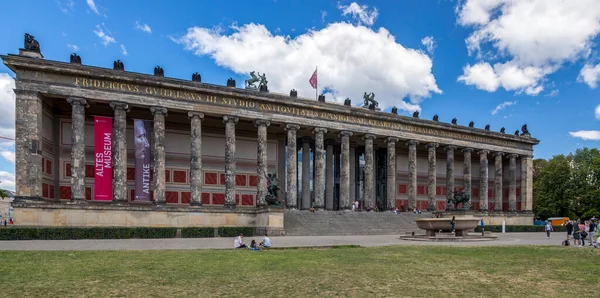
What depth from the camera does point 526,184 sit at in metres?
61.1

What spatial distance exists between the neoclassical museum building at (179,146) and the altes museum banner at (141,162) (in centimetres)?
9

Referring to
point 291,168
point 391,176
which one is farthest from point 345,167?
point 291,168

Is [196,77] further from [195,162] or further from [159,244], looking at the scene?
[159,244]

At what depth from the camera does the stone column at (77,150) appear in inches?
1385

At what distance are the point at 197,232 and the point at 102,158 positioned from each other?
37.5ft

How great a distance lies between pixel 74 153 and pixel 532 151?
199ft

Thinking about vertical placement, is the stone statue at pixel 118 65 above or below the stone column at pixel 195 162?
above

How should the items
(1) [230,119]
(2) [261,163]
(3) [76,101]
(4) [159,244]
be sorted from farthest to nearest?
(2) [261,163] < (1) [230,119] < (3) [76,101] < (4) [159,244]

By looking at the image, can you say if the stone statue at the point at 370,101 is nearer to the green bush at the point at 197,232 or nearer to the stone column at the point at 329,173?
the stone column at the point at 329,173

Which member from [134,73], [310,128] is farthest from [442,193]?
[134,73]

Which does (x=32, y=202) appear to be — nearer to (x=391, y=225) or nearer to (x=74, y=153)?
(x=74, y=153)

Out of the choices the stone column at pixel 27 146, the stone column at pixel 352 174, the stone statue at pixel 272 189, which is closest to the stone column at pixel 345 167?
the stone column at pixel 352 174

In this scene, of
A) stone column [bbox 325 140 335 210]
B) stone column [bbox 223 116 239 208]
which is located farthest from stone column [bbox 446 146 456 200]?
stone column [bbox 223 116 239 208]

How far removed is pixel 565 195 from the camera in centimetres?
6719
